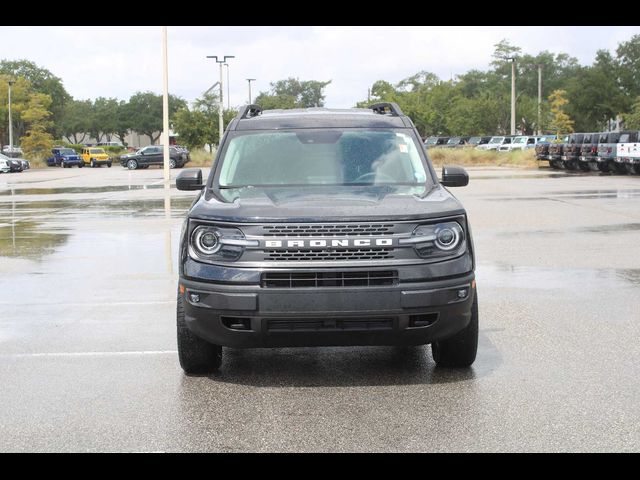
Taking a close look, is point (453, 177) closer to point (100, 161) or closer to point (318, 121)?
point (318, 121)

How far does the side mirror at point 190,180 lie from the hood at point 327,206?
30.4 inches

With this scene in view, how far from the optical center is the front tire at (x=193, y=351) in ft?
20.8

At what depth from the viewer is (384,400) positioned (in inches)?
230

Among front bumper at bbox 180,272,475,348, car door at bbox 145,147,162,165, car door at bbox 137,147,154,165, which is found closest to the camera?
front bumper at bbox 180,272,475,348

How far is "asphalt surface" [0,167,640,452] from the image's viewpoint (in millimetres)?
5102

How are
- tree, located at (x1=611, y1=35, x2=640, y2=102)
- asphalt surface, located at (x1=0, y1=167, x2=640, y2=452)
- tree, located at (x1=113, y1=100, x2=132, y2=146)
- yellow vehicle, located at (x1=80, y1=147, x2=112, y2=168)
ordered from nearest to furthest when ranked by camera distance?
asphalt surface, located at (x1=0, y1=167, x2=640, y2=452) → yellow vehicle, located at (x1=80, y1=147, x2=112, y2=168) → tree, located at (x1=611, y1=35, x2=640, y2=102) → tree, located at (x1=113, y1=100, x2=132, y2=146)

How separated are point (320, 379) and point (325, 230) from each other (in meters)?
1.09

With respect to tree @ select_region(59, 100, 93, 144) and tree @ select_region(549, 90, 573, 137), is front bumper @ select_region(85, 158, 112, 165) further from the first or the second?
tree @ select_region(59, 100, 93, 144)

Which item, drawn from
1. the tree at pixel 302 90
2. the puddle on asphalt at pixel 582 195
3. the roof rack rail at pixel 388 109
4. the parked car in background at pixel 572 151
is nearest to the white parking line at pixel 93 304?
the roof rack rail at pixel 388 109

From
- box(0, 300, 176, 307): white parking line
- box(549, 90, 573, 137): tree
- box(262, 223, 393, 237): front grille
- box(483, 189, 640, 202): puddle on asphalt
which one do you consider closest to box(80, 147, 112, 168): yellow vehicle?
box(549, 90, 573, 137): tree

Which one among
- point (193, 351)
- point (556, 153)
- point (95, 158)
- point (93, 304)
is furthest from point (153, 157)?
point (193, 351)

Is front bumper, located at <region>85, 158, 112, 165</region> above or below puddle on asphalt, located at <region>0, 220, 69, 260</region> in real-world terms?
above

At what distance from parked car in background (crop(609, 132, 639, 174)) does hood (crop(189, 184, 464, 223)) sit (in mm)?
33859
